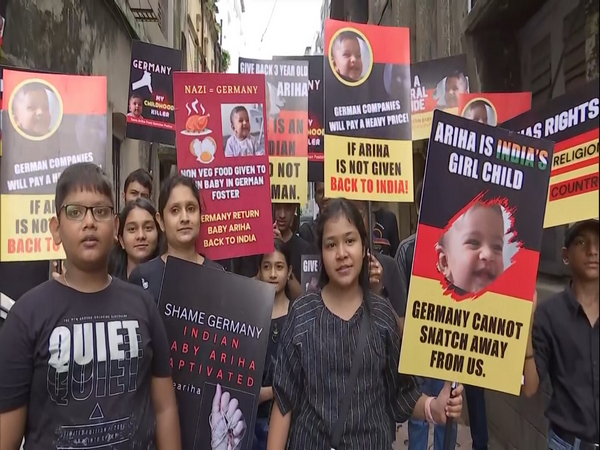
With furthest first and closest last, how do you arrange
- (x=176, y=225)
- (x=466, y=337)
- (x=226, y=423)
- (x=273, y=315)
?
(x=273, y=315) < (x=176, y=225) < (x=226, y=423) < (x=466, y=337)

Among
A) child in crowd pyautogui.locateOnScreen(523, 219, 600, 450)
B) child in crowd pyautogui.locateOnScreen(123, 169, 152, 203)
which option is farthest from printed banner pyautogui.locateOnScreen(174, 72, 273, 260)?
Result: child in crowd pyautogui.locateOnScreen(523, 219, 600, 450)

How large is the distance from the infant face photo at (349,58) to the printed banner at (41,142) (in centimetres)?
151

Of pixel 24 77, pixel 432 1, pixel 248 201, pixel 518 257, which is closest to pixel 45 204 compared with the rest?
pixel 24 77

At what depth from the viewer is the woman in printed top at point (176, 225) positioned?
3.01 metres

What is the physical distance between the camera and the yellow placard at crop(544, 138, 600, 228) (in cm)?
239

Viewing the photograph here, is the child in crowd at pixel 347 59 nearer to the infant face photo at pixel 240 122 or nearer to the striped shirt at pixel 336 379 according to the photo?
the infant face photo at pixel 240 122

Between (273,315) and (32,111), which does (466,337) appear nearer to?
(273,315)

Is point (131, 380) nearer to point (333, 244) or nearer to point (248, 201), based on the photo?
point (333, 244)

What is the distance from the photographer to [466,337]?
2268mm

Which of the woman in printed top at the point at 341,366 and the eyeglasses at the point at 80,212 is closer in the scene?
the eyeglasses at the point at 80,212

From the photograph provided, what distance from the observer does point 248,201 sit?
156 inches

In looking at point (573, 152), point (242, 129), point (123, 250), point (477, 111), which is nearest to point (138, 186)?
point (123, 250)

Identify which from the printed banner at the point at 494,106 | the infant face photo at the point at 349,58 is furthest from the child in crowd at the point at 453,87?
the infant face photo at the point at 349,58

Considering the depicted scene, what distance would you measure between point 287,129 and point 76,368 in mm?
3190
